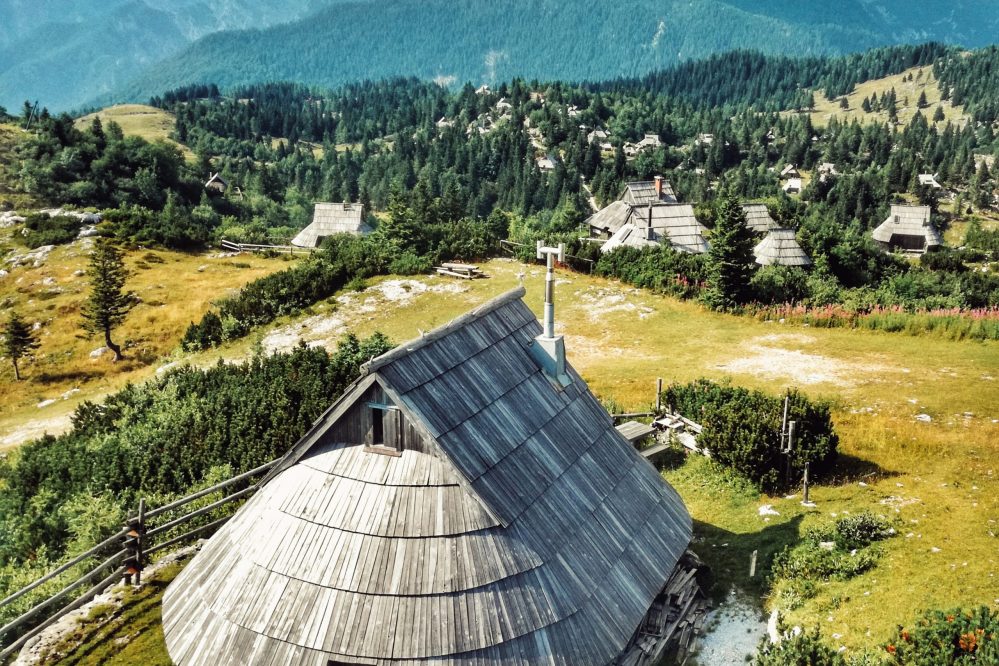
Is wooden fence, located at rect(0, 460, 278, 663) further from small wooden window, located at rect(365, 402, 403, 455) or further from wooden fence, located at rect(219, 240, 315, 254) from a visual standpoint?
wooden fence, located at rect(219, 240, 315, 254)

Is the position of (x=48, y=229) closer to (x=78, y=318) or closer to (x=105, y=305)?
(x=78, y=318)

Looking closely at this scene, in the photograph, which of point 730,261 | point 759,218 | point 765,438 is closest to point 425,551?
point 765,438

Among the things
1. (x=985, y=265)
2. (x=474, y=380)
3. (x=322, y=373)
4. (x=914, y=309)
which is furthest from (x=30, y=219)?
(x=985, y=265)

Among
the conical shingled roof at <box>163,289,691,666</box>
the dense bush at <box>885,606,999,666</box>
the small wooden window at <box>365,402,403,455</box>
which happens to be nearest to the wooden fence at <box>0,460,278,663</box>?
the conical shingled roof at <box>163,289,691,666</box>

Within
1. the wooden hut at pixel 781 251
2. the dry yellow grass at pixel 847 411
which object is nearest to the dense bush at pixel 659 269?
the dry yellow grass at pixel 847 411

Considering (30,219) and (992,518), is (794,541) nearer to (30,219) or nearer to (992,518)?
(992,518)

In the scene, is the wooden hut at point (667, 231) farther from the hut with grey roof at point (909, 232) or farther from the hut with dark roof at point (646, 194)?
the hut with grey roof at point (909, 232)
